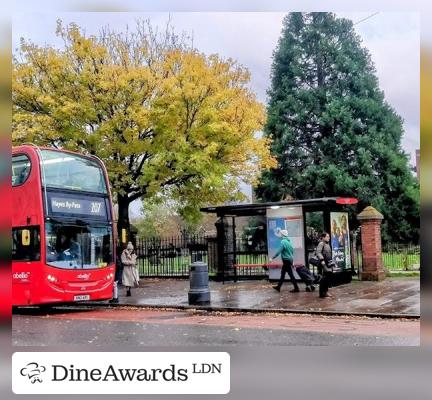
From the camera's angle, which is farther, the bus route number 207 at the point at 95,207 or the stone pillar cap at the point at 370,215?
the stone pillar cap at the point at 370,215

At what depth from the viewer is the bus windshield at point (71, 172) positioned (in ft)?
36.2

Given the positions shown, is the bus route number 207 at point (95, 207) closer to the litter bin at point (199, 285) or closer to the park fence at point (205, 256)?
the litter bin at point (199, 285)

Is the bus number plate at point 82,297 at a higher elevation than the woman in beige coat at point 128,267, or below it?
below

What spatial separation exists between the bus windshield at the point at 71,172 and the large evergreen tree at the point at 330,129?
27.8ft

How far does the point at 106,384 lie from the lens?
6.09m

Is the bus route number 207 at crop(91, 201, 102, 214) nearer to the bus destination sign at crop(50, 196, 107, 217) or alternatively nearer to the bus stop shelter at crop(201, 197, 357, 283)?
the bus destination sign at crop(50, 196, 107, 217)

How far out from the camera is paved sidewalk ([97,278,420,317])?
36.9 ft

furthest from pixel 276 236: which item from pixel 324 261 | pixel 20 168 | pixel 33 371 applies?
pixel 33 371

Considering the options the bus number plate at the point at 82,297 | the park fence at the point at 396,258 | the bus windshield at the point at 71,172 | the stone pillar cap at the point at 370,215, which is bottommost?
the bus number plate at the point at 82,297

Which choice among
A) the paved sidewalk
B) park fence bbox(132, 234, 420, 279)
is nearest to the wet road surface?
the paved sidewalk

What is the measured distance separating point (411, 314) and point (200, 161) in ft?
24.3

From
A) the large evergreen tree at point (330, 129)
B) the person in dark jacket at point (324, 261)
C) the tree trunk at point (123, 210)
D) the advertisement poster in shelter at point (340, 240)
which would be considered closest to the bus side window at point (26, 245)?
the tree trunk at point (123, 210)

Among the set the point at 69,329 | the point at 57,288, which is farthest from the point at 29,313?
the point at 69,329

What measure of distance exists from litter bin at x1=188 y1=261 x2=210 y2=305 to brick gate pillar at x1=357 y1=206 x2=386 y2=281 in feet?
15.6
